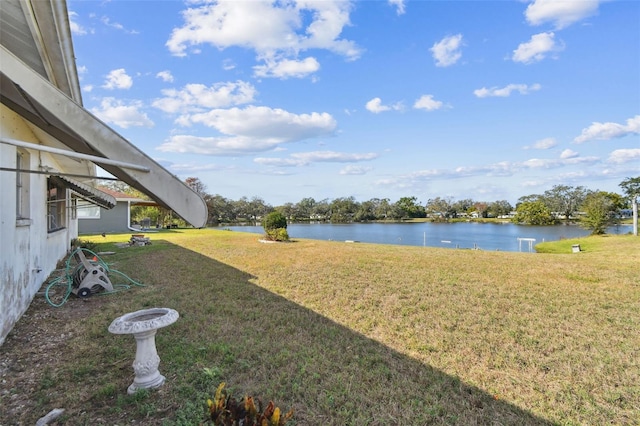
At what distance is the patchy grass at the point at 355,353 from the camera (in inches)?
97.7

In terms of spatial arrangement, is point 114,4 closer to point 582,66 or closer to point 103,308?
point 103,308

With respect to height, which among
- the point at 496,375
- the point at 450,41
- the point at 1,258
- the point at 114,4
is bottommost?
the point at 496,375


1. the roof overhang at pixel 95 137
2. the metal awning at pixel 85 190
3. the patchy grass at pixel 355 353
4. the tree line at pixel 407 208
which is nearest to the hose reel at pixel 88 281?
the patchy grass at pixel 355 353

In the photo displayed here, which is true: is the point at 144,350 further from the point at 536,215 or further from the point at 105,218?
the point at 536,215

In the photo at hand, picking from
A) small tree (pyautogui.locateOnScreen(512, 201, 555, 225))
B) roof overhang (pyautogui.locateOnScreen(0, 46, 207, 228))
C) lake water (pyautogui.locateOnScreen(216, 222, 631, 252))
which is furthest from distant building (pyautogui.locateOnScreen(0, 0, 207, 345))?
small tree (pyautogui.locateOnScreen(512, 201, 555, 225))

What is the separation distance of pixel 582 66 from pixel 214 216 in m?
37.5

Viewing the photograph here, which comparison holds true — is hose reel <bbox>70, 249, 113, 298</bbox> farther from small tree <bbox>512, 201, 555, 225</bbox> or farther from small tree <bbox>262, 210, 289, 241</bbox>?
small tree <bbox>512, 201, 555, 225</bbox>

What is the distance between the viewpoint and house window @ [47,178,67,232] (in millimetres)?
7246

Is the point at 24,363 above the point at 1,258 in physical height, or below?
below

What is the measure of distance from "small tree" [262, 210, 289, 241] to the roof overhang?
14.1 metres

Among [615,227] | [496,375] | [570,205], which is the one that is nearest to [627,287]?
[496,375]

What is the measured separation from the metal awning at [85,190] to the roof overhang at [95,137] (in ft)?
18.7

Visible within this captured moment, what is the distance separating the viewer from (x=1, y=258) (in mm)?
3346

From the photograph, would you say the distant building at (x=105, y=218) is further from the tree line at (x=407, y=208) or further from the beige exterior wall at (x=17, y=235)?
the beige exterior wall at (x=17, y=235)
